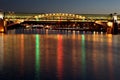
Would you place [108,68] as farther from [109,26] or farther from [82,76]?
[109,26]

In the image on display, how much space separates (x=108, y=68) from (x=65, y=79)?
5041 mm

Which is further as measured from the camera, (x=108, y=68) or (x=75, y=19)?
(x=75, y=19)

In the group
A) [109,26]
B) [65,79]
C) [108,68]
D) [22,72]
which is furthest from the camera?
[109,26]

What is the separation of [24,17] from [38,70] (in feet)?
392

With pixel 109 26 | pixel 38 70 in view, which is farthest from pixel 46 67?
pixel 109 26

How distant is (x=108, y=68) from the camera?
22.8 metres

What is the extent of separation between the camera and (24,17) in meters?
140

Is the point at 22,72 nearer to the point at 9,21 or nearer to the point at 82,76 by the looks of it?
the point at 82,76

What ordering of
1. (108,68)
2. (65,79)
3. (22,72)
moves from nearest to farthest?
(65,79) < (22,72) < (108,68)

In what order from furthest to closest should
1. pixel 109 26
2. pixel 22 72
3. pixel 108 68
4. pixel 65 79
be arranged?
pixel 109 26
pixel 108 68
pixel 22 72
pixel 65 79

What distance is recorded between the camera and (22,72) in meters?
20.3

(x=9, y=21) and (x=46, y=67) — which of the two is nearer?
(x=46, y=67)

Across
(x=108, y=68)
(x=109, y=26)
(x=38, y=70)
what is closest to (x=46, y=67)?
(x=38, y=70)

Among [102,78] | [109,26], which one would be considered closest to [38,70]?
[102,78]
